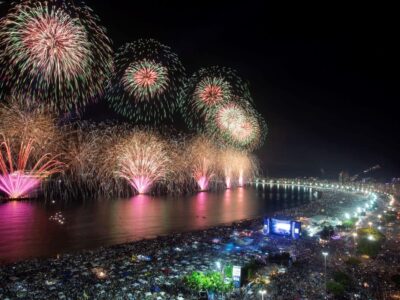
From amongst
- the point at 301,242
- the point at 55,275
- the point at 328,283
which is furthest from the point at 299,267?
the point at 55,275

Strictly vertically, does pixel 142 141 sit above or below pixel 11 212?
above

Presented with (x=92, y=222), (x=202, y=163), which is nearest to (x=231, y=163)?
(x=202, y=163)

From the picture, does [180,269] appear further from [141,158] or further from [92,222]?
[141,158]

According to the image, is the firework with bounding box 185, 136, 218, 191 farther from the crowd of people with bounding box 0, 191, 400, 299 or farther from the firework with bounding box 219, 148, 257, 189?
the crowd of people with bounding box 0, 191, 400, 299

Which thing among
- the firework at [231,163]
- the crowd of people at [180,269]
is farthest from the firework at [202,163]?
the crowd of people at [180,269]

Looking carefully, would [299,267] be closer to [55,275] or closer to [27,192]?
[55,275]

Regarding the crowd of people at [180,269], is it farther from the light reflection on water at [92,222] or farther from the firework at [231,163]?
the firework at [231,163]
